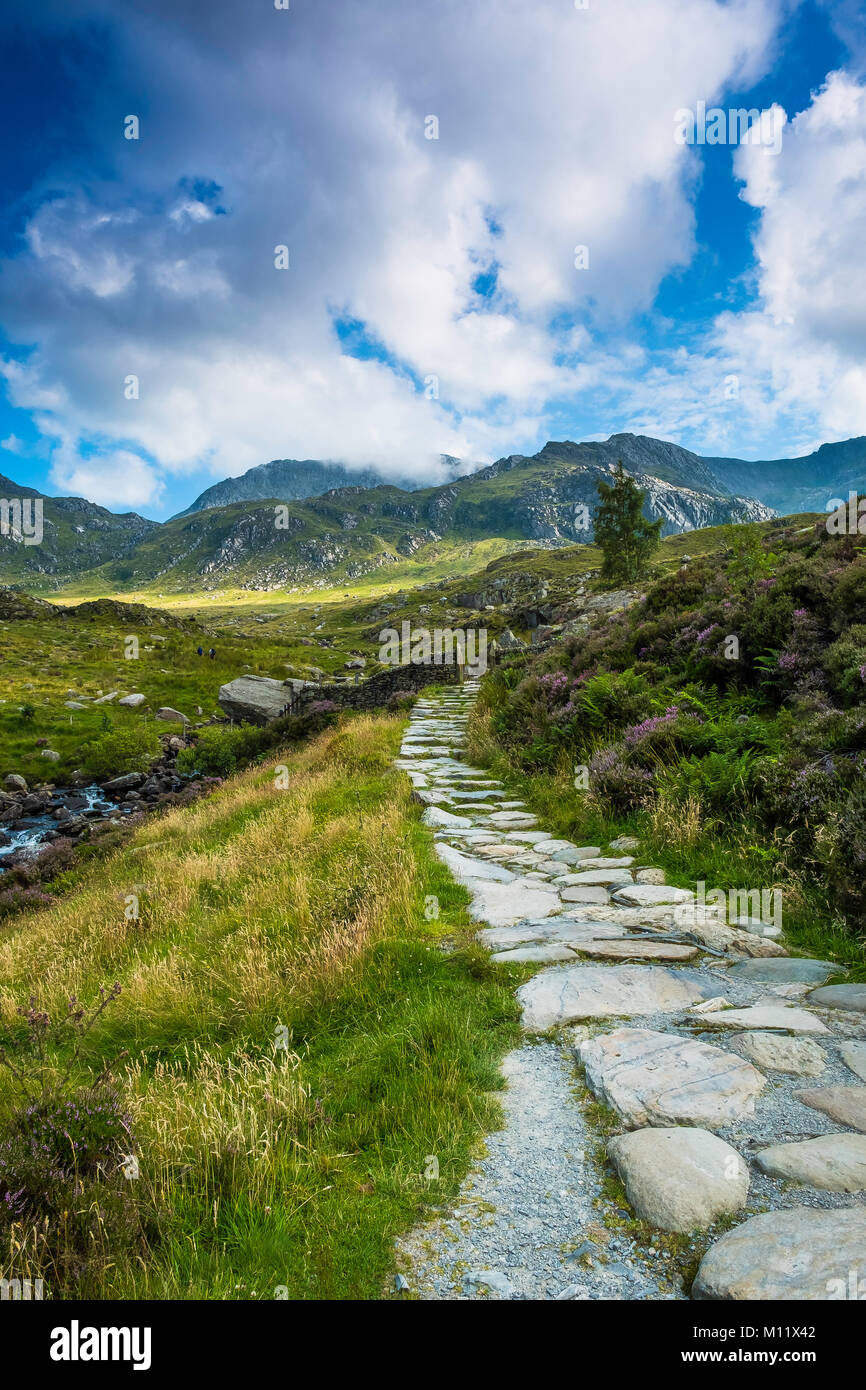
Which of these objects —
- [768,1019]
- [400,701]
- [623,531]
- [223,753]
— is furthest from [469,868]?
[623,531]

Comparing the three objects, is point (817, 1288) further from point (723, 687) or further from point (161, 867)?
point (161, 867)

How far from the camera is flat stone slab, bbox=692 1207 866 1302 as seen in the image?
204 cm

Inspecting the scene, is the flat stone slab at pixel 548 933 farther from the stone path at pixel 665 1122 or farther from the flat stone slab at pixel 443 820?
the flat stone slab at pixel 443 820

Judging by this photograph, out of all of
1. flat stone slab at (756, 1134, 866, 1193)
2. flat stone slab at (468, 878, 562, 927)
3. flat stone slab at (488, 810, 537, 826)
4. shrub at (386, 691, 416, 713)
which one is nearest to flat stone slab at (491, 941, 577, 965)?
flat stone slab at (468, 878, 562, 927)

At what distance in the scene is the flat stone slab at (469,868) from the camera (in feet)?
22.9

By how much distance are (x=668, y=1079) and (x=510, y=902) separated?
2990 millimetres

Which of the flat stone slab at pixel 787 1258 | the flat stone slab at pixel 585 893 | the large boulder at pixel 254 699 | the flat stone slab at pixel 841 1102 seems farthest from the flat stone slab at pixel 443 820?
the large boulder at pixel 254 699

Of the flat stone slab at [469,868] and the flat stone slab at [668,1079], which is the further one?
the flat stone slab at [469,868]

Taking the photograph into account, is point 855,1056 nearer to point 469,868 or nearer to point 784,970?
point 784,970

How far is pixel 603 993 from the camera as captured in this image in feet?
14.3

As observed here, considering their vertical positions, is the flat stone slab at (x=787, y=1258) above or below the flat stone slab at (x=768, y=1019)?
above

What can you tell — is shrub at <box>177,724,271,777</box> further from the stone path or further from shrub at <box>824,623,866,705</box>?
shrub at <box>824,623,866,705</box>

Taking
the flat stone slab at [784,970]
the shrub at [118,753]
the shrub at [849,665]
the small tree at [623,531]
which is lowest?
the shrub at [118,753]

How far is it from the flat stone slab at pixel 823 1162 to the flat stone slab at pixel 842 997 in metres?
1.32
